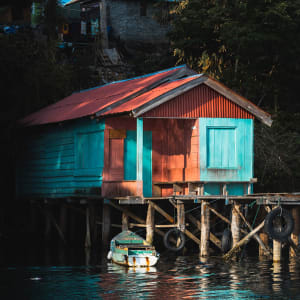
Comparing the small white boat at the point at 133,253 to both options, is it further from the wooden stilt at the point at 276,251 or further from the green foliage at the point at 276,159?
the green foliage at the point at 276,159

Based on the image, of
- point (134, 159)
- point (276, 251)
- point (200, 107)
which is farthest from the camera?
point (134, 159)

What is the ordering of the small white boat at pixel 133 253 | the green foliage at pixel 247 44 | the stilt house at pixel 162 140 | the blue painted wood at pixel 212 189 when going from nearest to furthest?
the small white boat at pixel 133 253 → the stilt house at pixel 162 140 → the blue painted wood at pixel 212 189 → the green foliage at pixel 247 44

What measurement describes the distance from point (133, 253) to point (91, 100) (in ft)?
35.5

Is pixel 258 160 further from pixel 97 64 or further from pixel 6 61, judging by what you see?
pixel 97 64

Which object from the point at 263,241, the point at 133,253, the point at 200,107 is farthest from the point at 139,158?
the point at 263,241

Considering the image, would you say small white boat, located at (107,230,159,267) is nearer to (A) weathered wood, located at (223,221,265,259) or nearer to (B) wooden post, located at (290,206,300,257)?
(A) weathered wood, located at (223,221,265,259)

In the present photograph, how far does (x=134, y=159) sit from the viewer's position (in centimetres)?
3038

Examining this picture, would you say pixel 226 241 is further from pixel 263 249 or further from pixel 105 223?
pixel 105 223

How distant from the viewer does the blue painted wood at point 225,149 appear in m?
28.7

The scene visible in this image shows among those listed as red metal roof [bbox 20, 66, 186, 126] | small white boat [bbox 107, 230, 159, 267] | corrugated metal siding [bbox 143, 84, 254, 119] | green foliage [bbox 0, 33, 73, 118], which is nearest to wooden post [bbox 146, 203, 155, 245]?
small white boat [bbox 107, 230, 159, 267]

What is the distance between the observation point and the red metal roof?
31.2 metres

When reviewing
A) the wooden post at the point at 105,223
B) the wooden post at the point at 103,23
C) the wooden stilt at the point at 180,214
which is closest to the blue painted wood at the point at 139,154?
the wooden stilt at the point at 180,214

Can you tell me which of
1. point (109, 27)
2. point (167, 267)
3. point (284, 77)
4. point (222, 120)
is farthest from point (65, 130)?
point (109, 27)

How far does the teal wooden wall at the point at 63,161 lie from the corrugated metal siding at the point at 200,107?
119 inches
